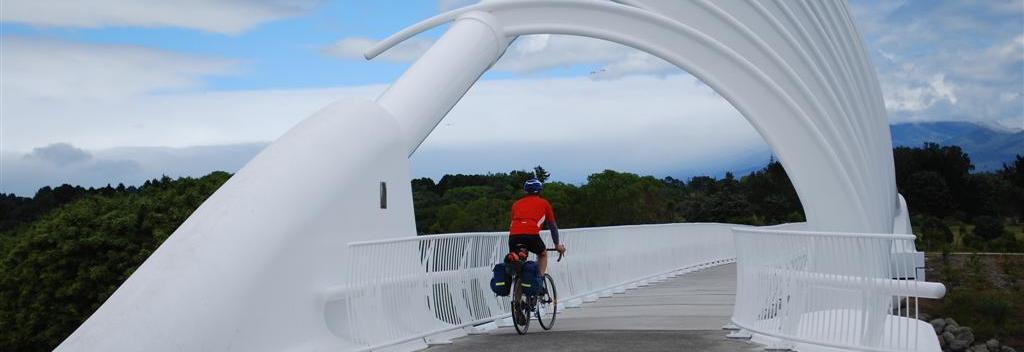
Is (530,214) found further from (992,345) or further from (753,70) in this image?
(992,345)

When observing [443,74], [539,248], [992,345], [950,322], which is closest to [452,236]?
[539,248]

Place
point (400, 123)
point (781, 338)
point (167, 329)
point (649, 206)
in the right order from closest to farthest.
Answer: point (167, 329), point (781, 338), point (400, 123), point (649, 206)

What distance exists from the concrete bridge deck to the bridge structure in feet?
1.62

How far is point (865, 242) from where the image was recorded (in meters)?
10.5

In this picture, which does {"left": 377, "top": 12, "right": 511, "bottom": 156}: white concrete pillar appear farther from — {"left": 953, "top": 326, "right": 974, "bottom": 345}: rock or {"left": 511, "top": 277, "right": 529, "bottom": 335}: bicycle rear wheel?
{"left": 953, "top": 326, "right": 974, "bottom": 345}: rock

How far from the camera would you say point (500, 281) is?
41.7 feet

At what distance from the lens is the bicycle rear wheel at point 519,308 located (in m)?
12.7

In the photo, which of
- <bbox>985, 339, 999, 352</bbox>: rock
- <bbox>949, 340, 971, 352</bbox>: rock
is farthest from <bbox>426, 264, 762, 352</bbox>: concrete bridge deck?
<bbox>985, 339, 999, 352</bbox>: rock

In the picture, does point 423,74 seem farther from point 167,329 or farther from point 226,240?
point 167,329

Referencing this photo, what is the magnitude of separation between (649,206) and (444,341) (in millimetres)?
56834

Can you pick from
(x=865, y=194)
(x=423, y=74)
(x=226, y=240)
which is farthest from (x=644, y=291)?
(x=226, y=240)

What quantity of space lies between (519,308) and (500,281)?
389 mm

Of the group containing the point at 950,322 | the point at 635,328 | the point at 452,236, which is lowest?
the point at 950,322

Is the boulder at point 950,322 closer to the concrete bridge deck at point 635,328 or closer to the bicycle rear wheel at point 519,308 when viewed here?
the concrete bridge deck at point 635,328
